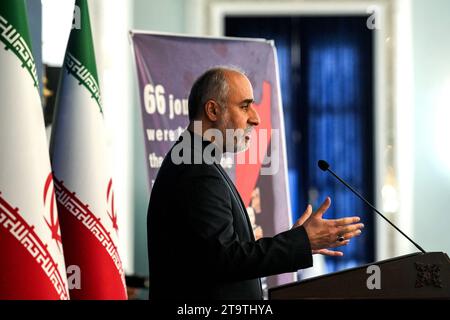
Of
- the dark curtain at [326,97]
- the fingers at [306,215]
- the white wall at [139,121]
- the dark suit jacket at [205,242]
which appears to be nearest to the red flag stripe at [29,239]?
the dark suit jacket at [205,242]

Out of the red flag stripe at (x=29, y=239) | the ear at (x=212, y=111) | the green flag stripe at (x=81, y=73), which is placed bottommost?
the red flag stripe at (x=29, y=239)

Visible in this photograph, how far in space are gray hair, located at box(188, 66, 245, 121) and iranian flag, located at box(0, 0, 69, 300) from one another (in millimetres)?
439

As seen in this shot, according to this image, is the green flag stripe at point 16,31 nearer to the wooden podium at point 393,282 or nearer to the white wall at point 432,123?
the wooden podium at point 393,282

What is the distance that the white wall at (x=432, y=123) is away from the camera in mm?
7934

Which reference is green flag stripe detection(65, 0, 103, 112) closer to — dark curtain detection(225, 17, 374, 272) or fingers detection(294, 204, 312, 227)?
fingers detection(294, 204, 312, 227)

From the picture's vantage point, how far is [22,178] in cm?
208

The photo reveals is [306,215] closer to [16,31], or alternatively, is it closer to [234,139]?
[234,139]

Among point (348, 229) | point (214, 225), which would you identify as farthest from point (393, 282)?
point (214, 225)

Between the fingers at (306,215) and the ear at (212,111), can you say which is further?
the ear at (212,111)

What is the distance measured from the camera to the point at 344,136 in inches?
328

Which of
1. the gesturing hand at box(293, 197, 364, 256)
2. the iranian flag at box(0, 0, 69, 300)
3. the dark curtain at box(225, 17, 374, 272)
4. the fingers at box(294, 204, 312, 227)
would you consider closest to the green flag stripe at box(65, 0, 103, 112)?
the iranian flag at box(0, 0, 69, 300)

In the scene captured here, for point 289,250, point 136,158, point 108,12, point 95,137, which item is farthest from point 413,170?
point 289,250

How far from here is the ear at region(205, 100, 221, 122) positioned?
2.23 m

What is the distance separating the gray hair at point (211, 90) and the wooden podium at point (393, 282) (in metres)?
0.61
